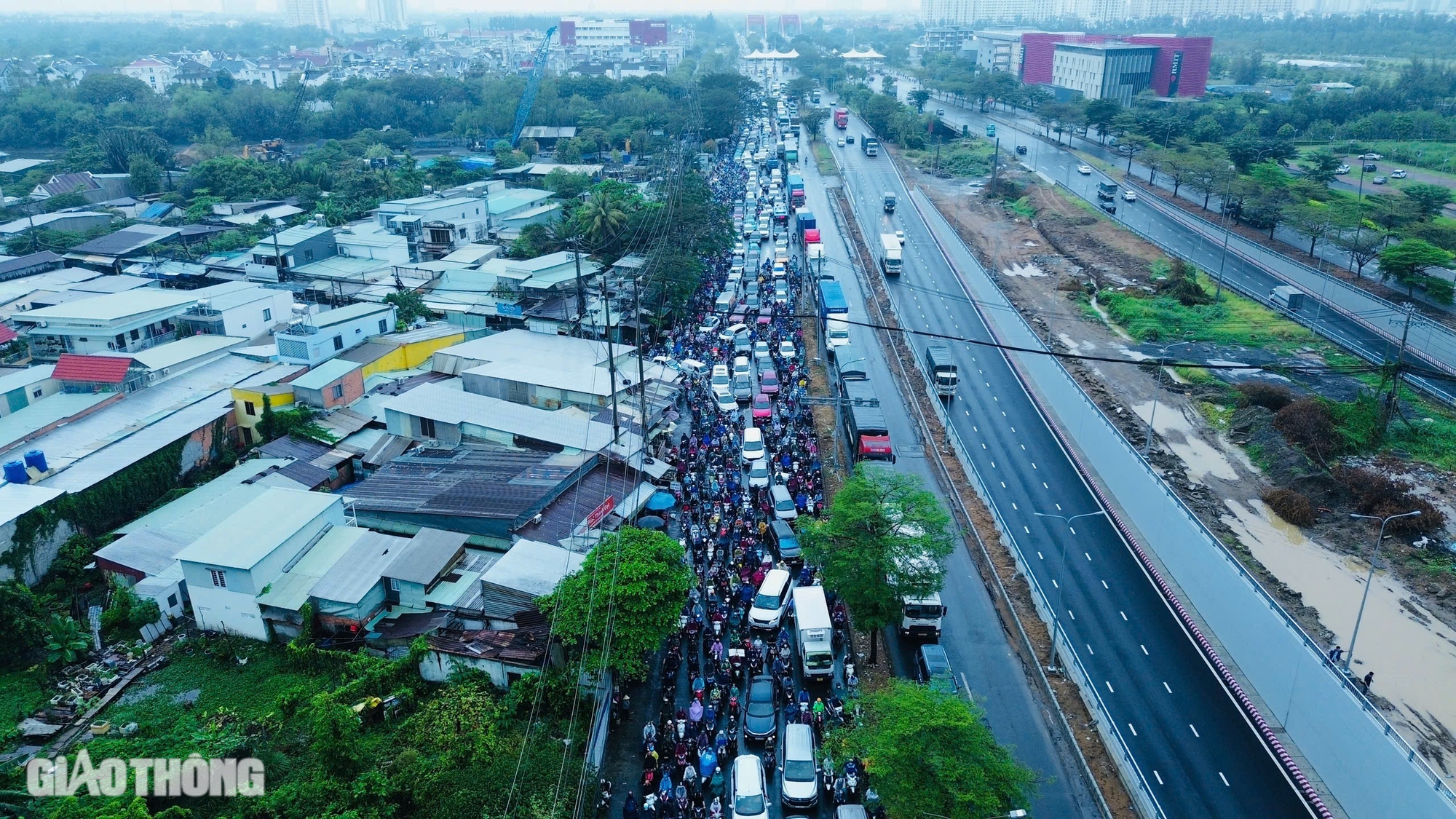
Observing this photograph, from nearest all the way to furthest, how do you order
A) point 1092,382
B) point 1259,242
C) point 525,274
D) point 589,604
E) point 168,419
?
point 589,604 → point 168,419 → point 1092,382 → point 525,274 → point 1259,242

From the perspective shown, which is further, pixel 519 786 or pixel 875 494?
pixel 875 494

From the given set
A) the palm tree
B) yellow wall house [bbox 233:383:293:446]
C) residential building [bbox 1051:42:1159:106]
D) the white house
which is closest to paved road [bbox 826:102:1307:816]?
Answer: the white house

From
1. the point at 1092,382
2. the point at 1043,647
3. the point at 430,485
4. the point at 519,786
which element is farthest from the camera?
the point at 1092,382

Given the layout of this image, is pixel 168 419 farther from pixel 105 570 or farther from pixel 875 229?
pixel 875 229

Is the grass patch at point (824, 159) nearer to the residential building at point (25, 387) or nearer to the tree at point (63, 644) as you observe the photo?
the residential building at point (25, 387)

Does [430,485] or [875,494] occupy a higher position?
[875,494]

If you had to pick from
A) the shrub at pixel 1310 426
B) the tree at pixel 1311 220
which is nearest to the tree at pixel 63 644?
the shrub at pixel 1310 426

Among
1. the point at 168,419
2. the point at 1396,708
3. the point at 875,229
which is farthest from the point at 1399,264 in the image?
the point at 168,419
